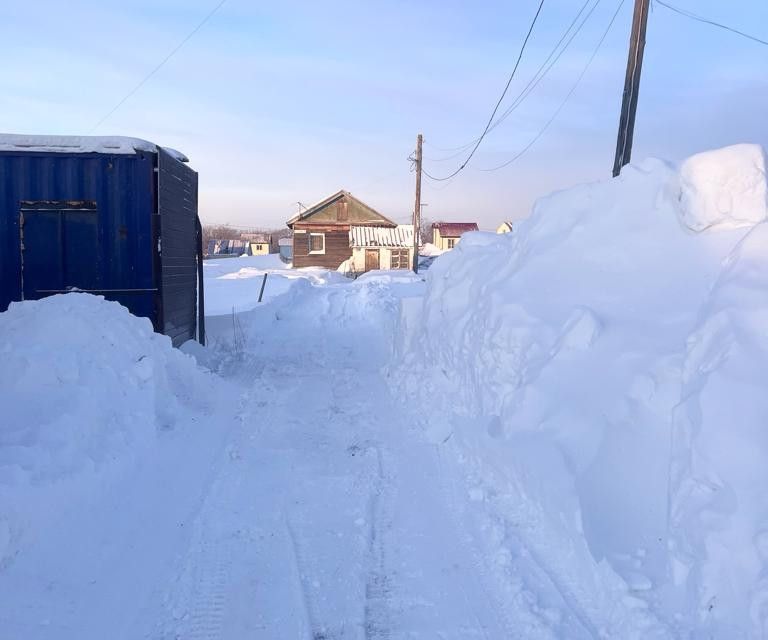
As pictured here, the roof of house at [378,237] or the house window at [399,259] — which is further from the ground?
the roof of house at [378,237]

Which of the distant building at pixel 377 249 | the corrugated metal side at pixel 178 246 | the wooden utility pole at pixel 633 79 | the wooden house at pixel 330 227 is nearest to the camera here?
the corrugated metal side at pixel 178 246

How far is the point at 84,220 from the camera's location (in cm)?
856

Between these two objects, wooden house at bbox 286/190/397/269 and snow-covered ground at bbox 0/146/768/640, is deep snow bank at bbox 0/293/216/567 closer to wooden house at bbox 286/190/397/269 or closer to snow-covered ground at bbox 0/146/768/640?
snow-covered ground at bbox 0/146/768/640

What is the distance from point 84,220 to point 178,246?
1.71m

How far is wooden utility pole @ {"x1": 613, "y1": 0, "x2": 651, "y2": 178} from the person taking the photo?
33.7ft

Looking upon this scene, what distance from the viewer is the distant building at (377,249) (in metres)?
41.6

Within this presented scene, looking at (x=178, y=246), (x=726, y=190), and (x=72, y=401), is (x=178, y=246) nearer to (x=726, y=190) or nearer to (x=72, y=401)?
(x=72, y=401)

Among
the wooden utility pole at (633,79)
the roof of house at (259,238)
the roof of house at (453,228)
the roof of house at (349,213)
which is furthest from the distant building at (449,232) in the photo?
the wooden utility pole at (633,79)

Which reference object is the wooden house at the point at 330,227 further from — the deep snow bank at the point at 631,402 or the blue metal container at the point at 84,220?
the deep snow bank at the point at 631,402

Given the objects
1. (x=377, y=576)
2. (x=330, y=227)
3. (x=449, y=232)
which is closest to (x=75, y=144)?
(x=377, y=576)

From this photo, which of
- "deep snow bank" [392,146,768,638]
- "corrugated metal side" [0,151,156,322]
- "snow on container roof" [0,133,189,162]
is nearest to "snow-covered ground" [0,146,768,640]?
"deep snow bank" [392,146,768,638]

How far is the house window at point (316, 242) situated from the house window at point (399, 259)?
5289mm

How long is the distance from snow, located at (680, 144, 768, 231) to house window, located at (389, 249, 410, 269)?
3631cm

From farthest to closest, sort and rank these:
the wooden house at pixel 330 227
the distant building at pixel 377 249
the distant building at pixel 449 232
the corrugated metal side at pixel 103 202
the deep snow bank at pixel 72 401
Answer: the distant building at pixel 449 232 → the wooden house at pixel 330 227 → the distant building at pixel 377 249 → the corrugated metal side at pixel 103 202 → the deep snow bank at pixel 72 401
